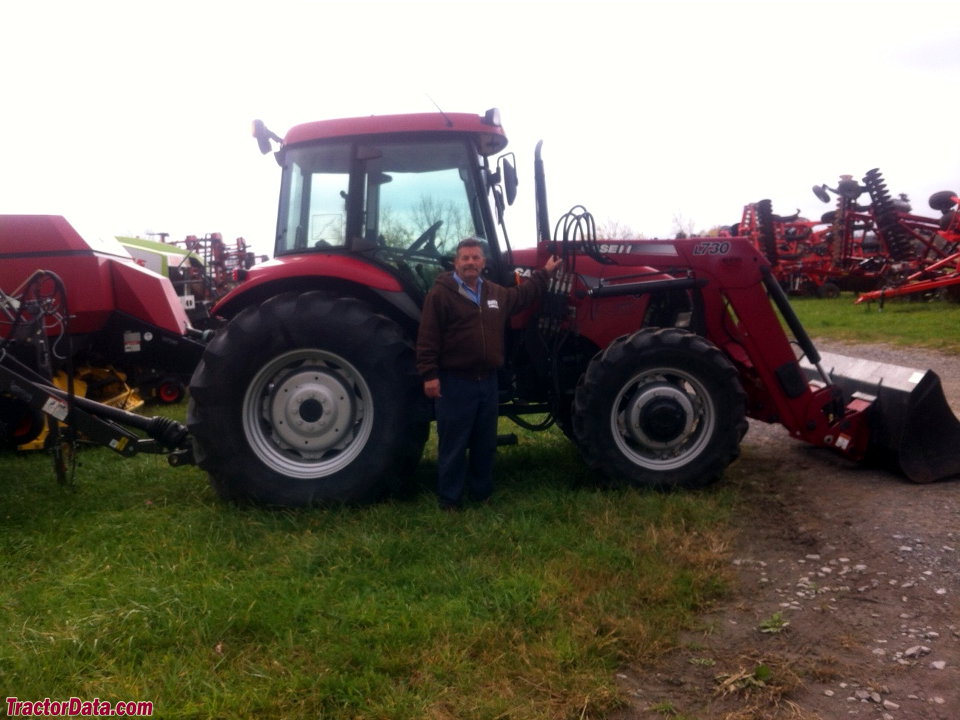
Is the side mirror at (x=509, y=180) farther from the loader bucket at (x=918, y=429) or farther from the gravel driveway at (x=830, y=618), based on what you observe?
the loader bucket at (x=918, y=429)

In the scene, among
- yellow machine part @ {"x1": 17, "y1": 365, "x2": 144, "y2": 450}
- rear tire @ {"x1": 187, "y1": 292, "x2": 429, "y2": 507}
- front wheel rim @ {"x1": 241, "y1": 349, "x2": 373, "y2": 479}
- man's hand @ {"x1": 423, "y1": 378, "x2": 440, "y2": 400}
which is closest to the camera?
man's hand @ {"x1": 423, "y1": 378, "x2": 440, "y2": 400}

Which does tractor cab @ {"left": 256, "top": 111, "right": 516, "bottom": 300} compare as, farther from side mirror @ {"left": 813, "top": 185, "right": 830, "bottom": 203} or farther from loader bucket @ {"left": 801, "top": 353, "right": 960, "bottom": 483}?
side mirror @ {"left": 813, "top": 185, "right": 830, "bottom": 203}

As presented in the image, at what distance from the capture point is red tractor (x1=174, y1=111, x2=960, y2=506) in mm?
4738

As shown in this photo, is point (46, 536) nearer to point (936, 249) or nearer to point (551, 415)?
point (551, 415)

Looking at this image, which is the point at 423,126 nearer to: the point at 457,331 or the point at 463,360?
the point at 457,331

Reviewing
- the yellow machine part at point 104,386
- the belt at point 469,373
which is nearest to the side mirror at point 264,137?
the belt at point 469,373

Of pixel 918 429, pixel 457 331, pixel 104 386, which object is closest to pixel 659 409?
pixel 457 331

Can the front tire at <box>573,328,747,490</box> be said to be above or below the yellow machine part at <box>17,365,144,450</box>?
above

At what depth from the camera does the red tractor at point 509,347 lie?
15.5ft

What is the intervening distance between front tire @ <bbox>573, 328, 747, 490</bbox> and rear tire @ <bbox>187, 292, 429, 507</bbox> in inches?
38.1

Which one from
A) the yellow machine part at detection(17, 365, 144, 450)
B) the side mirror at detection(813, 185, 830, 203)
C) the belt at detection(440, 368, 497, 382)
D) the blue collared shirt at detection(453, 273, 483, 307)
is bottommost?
the yellow machine part at detection(17, 365, 144, 450)

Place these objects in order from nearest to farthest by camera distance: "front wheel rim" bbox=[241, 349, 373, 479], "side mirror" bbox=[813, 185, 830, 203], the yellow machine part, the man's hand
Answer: the man's hand < "front wheel rim" bbox=[241, 349, 373, 479] < the yellow machine part < "side mirror" bbox=[813, 185, 830, 203]

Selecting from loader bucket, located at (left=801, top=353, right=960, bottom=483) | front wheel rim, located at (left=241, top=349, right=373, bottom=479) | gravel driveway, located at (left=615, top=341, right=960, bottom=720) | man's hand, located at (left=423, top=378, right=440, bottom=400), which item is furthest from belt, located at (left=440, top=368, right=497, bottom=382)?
loader bucket, located at (left=801, top=353, right=960, bottom=483)

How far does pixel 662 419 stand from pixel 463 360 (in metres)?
1.20
